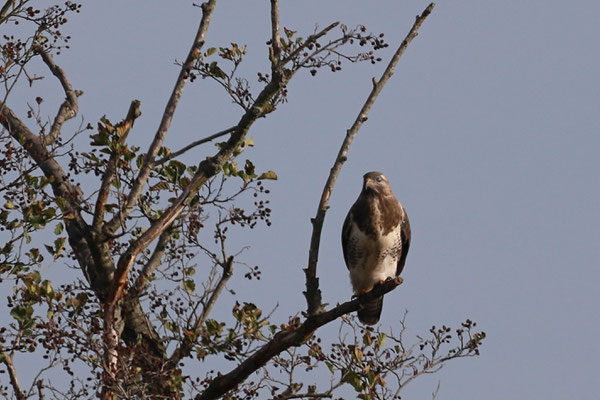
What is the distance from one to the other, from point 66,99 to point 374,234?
3.40 metres

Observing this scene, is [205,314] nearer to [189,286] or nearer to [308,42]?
[189,286]

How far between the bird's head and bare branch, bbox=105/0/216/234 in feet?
5.99

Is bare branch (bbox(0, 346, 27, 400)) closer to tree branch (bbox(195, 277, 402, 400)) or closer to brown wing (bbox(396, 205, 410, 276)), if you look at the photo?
tree branch (bbox(195, 277, 402, 400))

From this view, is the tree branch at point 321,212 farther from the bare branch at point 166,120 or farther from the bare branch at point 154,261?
the bare branch at point 154,261

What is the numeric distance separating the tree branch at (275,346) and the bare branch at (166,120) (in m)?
1.75

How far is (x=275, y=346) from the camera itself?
8.31 m

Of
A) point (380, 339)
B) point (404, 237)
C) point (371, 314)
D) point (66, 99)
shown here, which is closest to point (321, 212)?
point (380, 339)

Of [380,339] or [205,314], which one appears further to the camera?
[205,314]

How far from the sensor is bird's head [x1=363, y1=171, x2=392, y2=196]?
10.8 m

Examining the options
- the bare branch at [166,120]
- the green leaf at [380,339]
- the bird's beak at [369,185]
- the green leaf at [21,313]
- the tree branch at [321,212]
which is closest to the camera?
the tree branch at [321,212]

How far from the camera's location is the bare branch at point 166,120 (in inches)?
385

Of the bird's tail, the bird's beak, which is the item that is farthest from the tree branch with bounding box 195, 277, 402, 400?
the bird's tail

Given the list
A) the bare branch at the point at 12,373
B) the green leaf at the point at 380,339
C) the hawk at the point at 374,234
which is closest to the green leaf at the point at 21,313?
the bare branch at the point at 12,373

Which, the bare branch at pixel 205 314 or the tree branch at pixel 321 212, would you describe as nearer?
the tree branch at pixel 321 212
